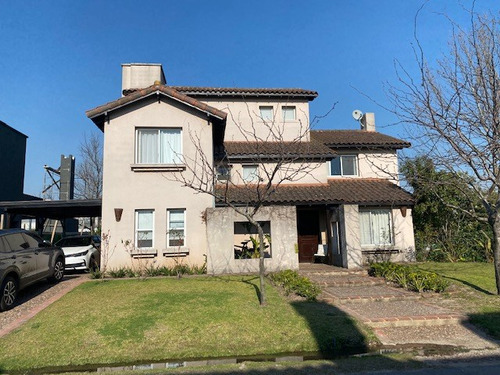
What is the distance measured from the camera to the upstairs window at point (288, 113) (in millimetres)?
18781

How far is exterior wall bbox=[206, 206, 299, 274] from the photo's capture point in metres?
12.2

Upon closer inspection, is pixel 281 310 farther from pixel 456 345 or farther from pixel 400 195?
pixel 400 195

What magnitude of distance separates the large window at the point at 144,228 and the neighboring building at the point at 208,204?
0.04 metres

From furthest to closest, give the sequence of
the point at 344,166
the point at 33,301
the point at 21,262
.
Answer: the point at 344,166 → the point at 33,301 → the point at 21,262

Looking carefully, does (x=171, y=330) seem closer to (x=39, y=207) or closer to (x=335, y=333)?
(x=335, y=333)

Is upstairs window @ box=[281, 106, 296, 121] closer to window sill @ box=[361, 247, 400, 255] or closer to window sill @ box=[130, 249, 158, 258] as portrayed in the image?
window sill @ box=[361, 247, 400, 255]

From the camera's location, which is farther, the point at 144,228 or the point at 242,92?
the point at 242,92

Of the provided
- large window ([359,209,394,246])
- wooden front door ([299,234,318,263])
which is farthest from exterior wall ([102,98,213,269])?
large window ([359,209,394,246])

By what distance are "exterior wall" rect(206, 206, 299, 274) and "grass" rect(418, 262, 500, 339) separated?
17.3 feet

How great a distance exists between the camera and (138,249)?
41.3ft

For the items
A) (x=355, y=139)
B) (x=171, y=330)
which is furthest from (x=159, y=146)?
(x=355, y=139)

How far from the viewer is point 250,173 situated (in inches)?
651

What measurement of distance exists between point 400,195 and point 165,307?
1268 cm

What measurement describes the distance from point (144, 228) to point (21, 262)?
173 inches
